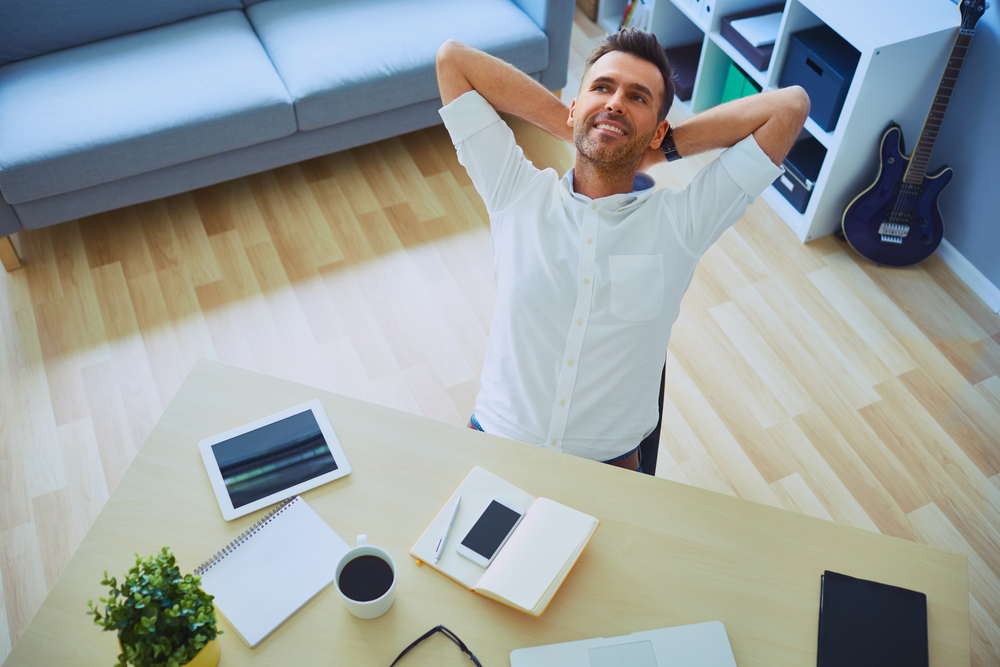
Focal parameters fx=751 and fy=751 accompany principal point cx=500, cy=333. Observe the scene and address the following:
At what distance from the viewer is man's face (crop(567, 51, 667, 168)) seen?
1.52 m

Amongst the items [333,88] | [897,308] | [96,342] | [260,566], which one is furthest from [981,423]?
[96,342]

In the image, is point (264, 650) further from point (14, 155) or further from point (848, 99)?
point (848, 99)

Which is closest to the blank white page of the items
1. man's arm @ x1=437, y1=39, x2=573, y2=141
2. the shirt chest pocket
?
the shirt chest pocket

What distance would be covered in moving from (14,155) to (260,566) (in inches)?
72.4

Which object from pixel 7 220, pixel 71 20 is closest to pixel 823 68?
pixel 71 20

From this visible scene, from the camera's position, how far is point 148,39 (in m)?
2.71

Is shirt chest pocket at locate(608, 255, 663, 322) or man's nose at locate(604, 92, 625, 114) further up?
man's nose at locate(604, 92, 625, 114)

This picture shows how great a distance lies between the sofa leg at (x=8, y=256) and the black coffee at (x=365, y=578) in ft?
6.89

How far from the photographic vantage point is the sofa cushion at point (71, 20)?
254 centimetres

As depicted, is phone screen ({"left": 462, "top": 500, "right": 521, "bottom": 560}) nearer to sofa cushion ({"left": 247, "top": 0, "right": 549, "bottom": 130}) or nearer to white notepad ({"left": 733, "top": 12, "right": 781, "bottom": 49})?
sofa cushion ({"left": 247, "top": 0, "right": 549, "bottom": 130})

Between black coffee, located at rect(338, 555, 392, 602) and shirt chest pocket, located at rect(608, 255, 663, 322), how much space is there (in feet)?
2.25

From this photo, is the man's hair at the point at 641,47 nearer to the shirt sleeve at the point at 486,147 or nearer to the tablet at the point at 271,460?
the shirt sleeve at the point at 486,147

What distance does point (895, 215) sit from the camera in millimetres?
2588

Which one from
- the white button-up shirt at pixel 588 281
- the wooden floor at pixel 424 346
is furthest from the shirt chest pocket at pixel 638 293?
the wooden floor at pixel 424 346
